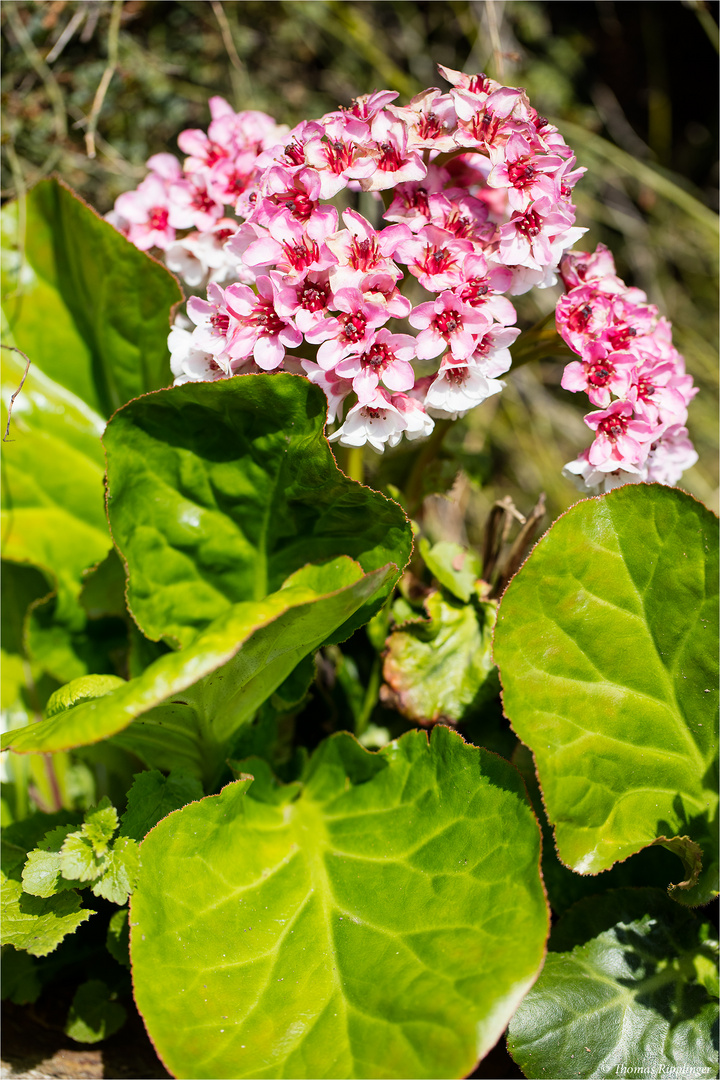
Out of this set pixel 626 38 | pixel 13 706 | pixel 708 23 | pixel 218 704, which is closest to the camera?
pixel 218 704

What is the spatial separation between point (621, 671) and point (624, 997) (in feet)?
1.80

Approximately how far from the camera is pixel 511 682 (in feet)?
4.50

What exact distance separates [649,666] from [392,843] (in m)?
0.54

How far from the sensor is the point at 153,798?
1394 mm

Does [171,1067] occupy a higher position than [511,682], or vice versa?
[511,682]

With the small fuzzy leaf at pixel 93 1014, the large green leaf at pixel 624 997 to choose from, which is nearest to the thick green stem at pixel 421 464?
the large green leaf at pixel 624 997

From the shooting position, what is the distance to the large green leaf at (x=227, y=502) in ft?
4.66

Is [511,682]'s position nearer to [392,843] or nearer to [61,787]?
[392,843]

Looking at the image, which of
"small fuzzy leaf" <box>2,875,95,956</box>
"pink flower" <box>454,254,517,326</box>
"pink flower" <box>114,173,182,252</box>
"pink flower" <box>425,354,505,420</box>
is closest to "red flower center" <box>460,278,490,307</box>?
"pink flower" <box>454,254,517,326</box>

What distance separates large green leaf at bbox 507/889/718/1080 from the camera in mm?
1316

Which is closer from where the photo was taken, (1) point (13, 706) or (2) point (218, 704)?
(2) point (218, 704)

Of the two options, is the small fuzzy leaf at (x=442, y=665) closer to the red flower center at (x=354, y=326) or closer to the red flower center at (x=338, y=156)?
the red flower center at (x=354, y=326)

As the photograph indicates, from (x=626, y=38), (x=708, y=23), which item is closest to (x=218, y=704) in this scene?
(x=708, y=23)

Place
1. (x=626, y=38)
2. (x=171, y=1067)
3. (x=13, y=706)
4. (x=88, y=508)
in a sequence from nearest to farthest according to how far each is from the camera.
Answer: (x=171, y=1067) → (x=13, y=706) → (x=88, y=508) → (x=626, y=38)
